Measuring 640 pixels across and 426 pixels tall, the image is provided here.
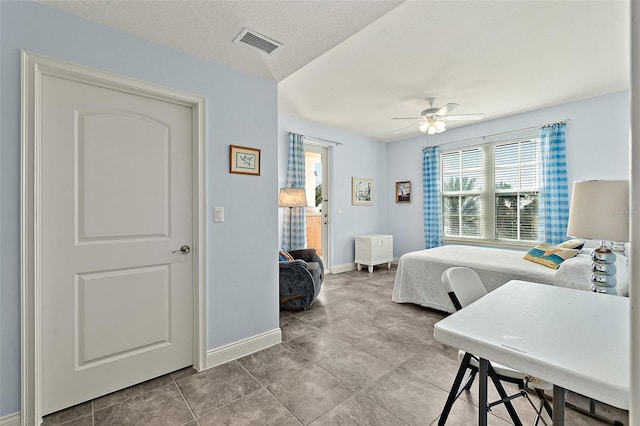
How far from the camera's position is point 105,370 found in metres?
1.95

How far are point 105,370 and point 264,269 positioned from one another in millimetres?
1248

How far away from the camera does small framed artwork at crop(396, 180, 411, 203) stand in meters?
5.94

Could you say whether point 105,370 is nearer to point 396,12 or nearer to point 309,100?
point 396,12

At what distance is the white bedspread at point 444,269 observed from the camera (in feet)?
9.46

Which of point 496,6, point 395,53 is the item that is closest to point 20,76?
point 395,53

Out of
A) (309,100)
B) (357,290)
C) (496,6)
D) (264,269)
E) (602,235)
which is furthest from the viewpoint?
(357,290)

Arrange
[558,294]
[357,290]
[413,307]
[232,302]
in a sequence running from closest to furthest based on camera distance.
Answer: [558,294] → [232,302] → [413,307] → [357,290]

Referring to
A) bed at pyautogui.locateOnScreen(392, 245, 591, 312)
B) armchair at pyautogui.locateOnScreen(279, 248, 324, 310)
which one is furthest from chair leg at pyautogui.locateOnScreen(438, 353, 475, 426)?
armchair at pyautogui.locateOnScreen(279, 248, 324, 310)

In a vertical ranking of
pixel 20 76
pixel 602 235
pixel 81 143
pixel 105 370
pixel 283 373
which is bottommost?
pixel 283 373

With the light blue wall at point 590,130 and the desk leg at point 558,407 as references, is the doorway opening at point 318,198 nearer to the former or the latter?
the light blue wall at point 590,130

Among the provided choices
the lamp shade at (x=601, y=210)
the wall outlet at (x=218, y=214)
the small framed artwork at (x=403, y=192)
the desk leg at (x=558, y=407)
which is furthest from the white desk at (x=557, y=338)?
the small framed artwork at (x=403, y=192)

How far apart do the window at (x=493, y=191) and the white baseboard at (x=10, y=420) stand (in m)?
5.51

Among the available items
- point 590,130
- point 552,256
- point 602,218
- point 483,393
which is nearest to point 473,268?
point 552,256

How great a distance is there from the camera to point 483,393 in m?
1.30
